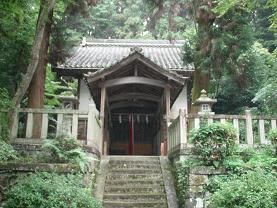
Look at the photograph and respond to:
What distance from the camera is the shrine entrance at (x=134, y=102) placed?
13578 millimetres

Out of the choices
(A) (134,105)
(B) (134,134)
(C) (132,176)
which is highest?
(A) (134,105)

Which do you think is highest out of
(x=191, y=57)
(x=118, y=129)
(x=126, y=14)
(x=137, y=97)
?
(x=126, y=14)

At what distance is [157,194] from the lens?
30.2 ft

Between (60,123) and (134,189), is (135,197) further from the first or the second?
(60,123)

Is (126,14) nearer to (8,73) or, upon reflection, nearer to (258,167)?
(8,73)

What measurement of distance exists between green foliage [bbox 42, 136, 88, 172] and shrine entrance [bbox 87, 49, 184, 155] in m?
4.71

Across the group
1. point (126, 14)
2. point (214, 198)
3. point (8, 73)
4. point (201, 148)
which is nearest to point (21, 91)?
point (8, 73)

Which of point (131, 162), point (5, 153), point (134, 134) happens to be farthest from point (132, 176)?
point (134, 134)

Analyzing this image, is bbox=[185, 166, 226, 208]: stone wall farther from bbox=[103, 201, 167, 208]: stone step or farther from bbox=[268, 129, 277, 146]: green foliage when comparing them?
bbox=[268, 129, 277, 146]: green foliage

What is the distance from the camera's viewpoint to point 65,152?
8258mm

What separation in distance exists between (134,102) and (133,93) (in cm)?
123

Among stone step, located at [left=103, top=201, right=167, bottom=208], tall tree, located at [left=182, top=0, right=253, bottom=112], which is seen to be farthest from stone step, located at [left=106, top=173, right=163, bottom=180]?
tall tree, located at [left=182, top=0, right=253, bottom=112]

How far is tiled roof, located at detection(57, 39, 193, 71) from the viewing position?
16.9m

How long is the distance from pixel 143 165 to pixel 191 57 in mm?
5044
